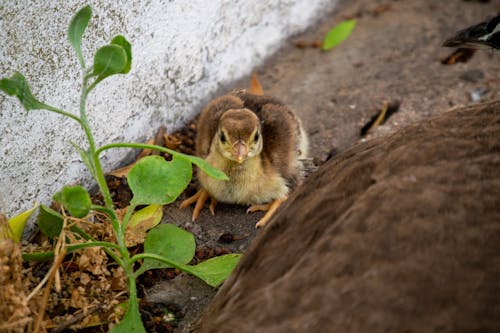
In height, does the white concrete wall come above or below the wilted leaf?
above

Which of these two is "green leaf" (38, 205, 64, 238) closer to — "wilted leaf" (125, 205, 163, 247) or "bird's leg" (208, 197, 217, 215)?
"wilted leaf" (125, 205, 163, 247)

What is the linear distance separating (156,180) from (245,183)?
0.62m

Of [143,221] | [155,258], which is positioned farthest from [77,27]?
[143,221]

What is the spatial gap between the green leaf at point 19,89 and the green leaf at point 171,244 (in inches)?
26.8

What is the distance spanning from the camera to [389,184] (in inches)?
77.0

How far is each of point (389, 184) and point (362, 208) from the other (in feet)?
0.41

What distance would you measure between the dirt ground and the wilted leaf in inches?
6.4

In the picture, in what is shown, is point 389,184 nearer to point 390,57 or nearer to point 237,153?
point 237,153

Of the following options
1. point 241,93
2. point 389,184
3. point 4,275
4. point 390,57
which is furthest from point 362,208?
point 390,57

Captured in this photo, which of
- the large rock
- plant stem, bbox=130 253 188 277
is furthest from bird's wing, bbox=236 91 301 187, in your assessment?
the large rock

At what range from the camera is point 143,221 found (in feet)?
9.44

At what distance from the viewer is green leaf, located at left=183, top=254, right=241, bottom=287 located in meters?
2.56

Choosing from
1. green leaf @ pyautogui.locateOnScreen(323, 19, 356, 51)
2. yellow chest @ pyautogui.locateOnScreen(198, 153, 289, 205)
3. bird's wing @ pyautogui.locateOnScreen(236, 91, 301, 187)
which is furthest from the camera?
green leaf @ pyautogui.locateOnScreen(323, 19, 356, 51)

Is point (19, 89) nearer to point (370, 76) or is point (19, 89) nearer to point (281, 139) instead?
point (281, 139)
